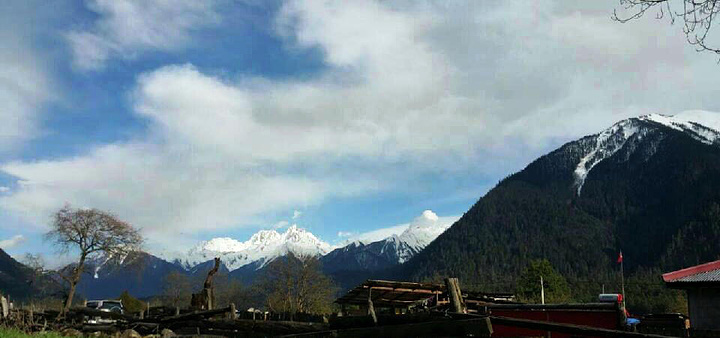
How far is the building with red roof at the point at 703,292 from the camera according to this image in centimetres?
1988

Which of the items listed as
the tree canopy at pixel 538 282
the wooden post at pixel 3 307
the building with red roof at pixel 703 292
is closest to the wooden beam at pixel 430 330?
the building with red roof at pixel 703 292

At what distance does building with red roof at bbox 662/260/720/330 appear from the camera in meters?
19.9

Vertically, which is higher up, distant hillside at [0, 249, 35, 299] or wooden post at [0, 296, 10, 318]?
wooden post at [0, 296, 10, 318]

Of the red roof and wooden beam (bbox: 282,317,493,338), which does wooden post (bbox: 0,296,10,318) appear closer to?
wooden beam (bbox: 282,317,493,338)

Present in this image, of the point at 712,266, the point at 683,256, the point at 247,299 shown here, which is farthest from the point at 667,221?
the point at 712,266

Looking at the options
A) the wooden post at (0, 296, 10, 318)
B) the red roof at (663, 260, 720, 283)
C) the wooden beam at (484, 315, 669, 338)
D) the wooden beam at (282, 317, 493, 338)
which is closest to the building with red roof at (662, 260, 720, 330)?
the red roof at (663, 260, 720, 283)

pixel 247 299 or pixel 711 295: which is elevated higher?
pixel 711 295

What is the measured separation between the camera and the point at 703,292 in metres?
20.4

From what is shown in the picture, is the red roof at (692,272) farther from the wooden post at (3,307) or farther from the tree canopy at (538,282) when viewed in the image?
the tree canopy at (538,282)

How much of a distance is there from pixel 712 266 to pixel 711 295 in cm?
131

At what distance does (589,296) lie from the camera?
123500 millimetres

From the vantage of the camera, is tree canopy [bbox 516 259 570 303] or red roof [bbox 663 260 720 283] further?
tree canopy [bbox 516 259 570 303]

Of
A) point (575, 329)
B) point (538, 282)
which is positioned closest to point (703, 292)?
point (575, 329)

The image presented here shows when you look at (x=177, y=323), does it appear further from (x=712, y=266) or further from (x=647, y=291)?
(x=647, y=291)
